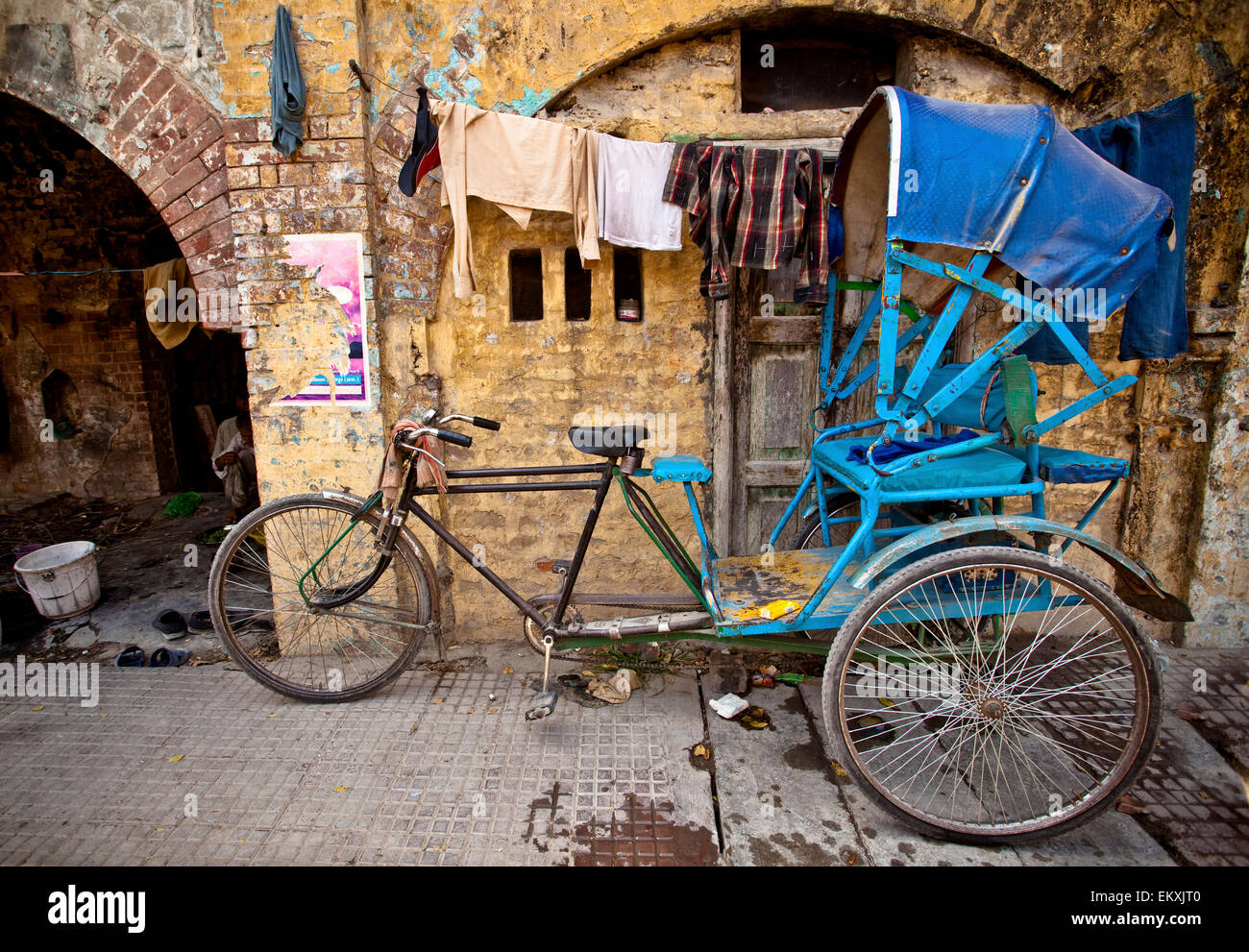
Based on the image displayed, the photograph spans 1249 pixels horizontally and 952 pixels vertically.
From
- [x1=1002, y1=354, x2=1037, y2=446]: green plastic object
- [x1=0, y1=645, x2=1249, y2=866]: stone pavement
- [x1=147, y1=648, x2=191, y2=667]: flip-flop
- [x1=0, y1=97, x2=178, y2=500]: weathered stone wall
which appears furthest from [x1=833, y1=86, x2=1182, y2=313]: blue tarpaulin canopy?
[x1=0, y1=97, x2=178, y2=500]: weathered stone wall

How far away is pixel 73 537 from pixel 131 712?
3840 mm

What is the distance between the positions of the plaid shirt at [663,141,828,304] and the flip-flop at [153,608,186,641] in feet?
13.2

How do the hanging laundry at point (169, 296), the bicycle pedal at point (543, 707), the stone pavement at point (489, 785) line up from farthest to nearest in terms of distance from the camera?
the hanging laundry at point (169, 296) → the bicycle pedal at point (543, 707) → the stone pavement at point (489, 785)

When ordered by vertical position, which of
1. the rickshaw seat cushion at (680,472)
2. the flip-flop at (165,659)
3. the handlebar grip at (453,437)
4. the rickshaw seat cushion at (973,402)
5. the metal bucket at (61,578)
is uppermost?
the rickshaw seat cushion at (973,402)

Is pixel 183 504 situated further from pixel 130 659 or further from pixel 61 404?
pixel 130 659

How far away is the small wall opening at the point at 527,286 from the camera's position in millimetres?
4078

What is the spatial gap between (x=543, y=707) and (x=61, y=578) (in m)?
3.73

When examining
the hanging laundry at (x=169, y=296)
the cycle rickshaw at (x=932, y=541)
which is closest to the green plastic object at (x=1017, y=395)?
the cycle rickshaw at (x=932, y=541)

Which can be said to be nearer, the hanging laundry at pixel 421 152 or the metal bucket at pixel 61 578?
the hanging laundry at pixel 421 152

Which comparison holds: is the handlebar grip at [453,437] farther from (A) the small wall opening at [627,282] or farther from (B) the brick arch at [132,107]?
(B) the brick arch at [132,107]

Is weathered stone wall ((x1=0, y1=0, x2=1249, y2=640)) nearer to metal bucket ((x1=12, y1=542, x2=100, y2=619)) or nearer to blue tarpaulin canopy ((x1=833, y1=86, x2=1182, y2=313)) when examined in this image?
blue tarpaulin canopy ((x1=833, y1=86, x2=1182, y2=313))

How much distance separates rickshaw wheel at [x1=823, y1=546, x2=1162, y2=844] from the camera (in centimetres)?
254

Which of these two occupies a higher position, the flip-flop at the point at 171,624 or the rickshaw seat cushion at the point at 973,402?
the rickshaw seat cushion at the point at 973,402

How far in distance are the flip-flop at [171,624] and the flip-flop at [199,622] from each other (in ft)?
0.20
